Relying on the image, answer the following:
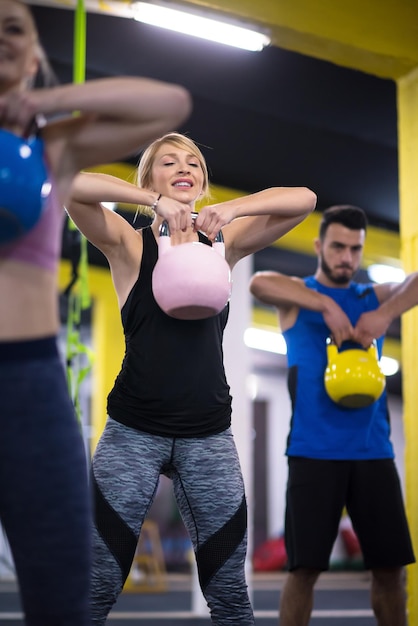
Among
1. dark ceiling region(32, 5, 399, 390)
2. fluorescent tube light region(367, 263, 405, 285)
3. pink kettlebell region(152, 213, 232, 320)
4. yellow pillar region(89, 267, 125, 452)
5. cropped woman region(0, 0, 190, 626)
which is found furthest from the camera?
yellow pillar region(89, 267, 125, 452)

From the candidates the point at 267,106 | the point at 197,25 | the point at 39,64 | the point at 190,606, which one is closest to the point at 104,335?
the point at 190,606

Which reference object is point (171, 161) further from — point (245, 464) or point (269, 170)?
point (269, 170)

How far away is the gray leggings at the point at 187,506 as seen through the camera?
198cm

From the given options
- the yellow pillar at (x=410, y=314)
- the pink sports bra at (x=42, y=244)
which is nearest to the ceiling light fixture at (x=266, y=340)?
the yellow pillar at (x=410, y=314)

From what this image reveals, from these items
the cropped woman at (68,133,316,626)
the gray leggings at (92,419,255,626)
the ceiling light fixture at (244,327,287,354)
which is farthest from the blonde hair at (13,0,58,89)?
the ceiling light fixture at (244,327,287,354)

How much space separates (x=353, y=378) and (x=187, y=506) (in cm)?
94

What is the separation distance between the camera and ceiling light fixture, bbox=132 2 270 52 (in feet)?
11.8

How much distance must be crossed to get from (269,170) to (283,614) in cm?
421

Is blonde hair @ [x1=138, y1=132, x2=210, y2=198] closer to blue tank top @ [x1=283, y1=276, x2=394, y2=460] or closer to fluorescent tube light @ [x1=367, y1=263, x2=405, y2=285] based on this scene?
blue tank top @ [x1=283, y1=276, x2=394, y2=460]

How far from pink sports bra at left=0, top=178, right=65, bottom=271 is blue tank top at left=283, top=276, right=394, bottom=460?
164 cm

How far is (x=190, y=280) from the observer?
6.30 ft

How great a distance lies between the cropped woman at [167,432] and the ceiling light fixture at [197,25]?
1759mm

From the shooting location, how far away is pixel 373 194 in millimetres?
6895

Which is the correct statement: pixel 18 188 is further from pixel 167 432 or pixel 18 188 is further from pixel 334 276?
pixel 334 276
